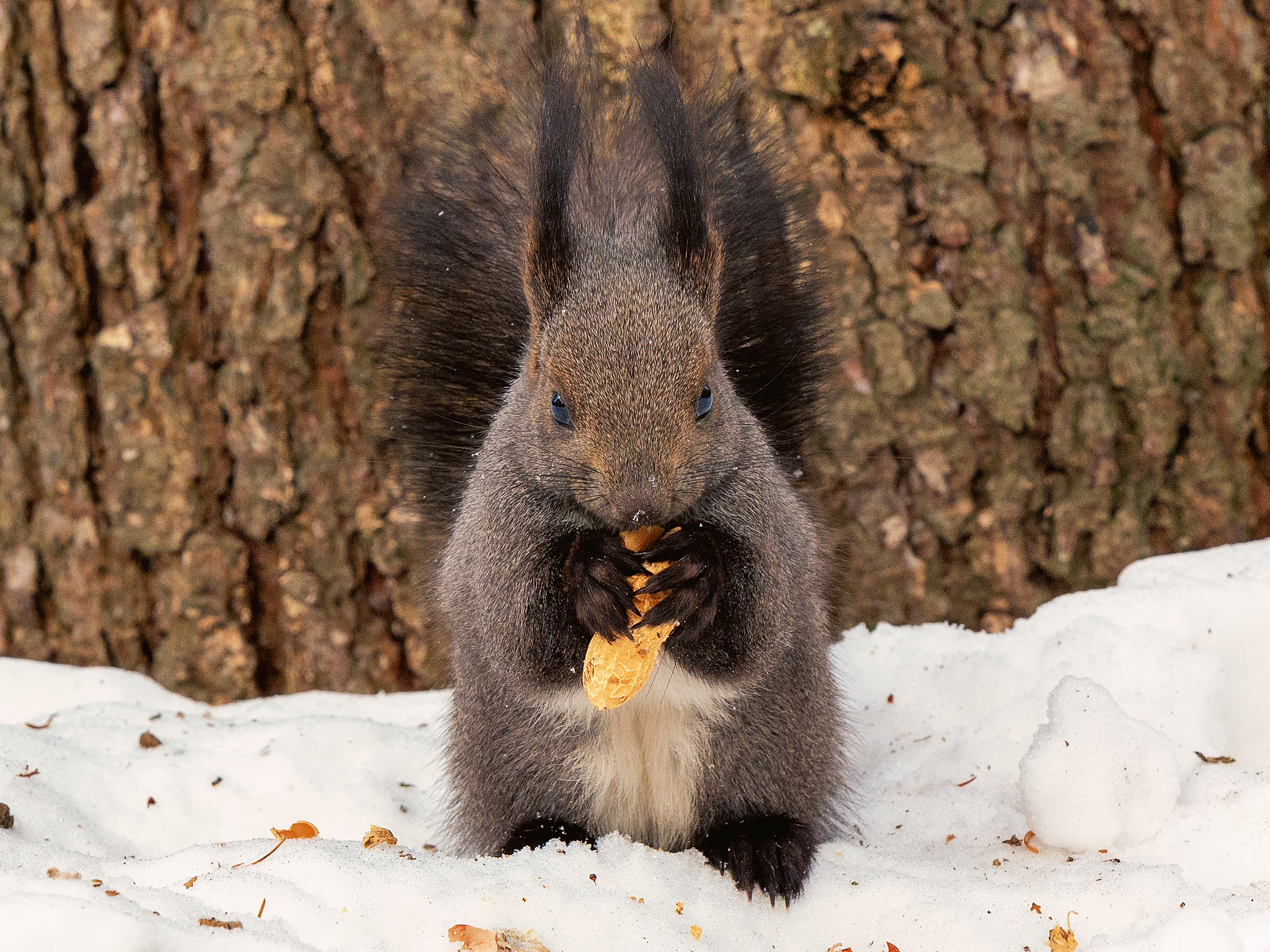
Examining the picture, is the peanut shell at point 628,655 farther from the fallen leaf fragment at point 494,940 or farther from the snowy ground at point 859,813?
the fallen leaf fragment at point 494,940

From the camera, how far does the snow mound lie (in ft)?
5.14

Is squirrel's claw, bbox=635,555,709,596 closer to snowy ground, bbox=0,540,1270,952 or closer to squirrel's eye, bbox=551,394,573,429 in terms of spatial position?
squirrel's eye, bbox=551,394,573,429

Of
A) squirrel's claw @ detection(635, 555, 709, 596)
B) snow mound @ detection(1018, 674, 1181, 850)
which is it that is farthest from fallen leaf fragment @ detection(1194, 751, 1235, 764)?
squirrel's claw @ detection(635, 555, 709, 596)

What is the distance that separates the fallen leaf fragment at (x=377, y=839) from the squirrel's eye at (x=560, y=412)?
628 millimetres

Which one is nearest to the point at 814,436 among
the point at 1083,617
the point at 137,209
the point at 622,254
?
the point at 1083,617

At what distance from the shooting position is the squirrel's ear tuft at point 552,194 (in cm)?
157

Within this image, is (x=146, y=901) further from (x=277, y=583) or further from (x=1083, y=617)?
(x=1083, y=617)

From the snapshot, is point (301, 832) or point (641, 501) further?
point (301, 832)

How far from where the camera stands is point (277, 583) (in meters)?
2.55

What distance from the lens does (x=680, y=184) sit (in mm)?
1592

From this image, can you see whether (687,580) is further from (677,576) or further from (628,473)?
(628,473)

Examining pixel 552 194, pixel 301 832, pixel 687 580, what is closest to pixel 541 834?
pixel 301 832

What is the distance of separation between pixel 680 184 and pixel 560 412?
36 centimetres

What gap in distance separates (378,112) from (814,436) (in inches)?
45.4
